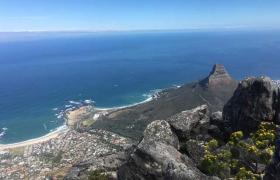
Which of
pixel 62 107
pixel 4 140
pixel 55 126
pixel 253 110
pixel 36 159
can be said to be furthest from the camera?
pixel 62 107

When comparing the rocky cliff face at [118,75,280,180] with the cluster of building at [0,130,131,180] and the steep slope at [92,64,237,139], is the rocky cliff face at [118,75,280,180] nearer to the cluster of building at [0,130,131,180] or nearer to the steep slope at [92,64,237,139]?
the cluster of building at [0,130,131,180]

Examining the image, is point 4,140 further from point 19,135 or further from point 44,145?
point 44,145

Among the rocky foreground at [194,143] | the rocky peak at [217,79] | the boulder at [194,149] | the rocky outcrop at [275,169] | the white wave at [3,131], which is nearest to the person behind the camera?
the rocky outcrop at [275,169]

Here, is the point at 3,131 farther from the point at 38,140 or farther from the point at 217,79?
the point at 217,79

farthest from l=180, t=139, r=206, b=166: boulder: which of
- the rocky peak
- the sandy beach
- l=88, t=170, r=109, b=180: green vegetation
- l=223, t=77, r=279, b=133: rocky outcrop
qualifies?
the rocky peak

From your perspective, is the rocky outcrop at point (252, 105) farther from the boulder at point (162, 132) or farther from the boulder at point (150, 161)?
the boulder at point (150, 161)

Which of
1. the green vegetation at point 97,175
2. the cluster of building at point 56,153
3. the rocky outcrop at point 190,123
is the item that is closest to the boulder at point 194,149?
the rocky outcrop at point 190,123

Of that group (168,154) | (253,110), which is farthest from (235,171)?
(253,110)
